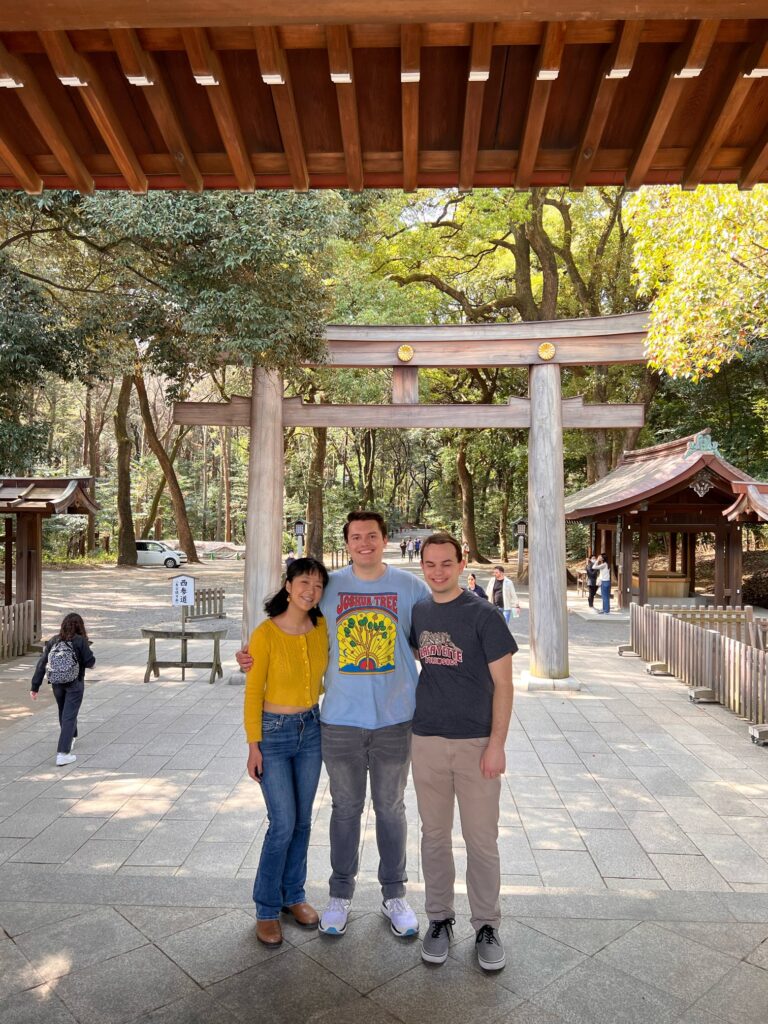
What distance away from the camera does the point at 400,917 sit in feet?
10.4

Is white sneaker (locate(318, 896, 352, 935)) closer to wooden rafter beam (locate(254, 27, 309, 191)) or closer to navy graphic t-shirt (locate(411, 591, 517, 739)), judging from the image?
navy graphic t-shirt (locate(411, 591, 517, 739))

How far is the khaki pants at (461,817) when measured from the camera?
2990 millimetres

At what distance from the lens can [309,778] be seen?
3.19 m

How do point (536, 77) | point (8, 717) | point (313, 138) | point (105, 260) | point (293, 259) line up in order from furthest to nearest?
1. point (105, 260)
2. point (293, 259)
3. point (8, 717)
4. point (313, 138)
5. point (536, 77)

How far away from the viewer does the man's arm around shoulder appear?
2.92 m

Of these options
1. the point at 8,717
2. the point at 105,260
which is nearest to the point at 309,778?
the point at 8,717

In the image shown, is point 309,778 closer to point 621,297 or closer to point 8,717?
point 8,717

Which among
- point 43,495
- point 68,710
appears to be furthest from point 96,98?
point 43,495

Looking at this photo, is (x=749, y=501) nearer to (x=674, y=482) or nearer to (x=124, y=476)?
(x=674, y=482)

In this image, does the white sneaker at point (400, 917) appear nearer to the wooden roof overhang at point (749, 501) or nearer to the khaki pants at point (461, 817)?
the khaki pants at point (461, 817)

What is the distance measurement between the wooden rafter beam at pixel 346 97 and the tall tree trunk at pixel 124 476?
24.1 m

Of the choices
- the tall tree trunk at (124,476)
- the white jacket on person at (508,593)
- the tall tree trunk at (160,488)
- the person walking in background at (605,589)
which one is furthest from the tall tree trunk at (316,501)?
the white jacket on person at (508,593)

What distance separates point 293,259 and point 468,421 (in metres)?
2.95

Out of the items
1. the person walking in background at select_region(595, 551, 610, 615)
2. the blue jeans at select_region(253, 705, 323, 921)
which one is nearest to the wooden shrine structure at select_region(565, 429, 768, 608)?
the person walking in background at select_region(595, 551, 610, 615)
